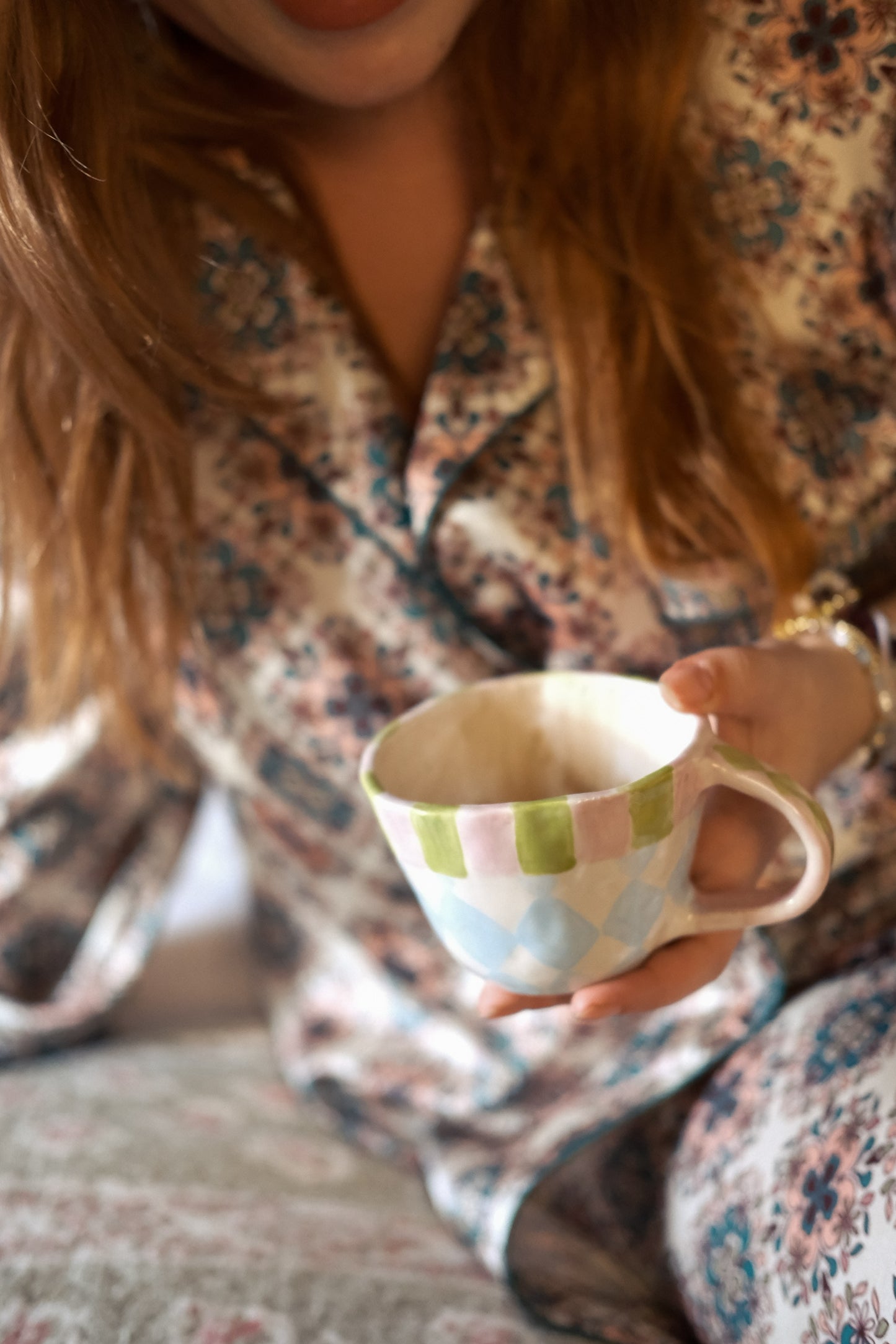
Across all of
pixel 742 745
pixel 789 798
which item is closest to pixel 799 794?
pixel 789 798

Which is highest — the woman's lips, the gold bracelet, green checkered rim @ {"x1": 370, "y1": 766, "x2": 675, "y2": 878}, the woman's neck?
the woman's lips

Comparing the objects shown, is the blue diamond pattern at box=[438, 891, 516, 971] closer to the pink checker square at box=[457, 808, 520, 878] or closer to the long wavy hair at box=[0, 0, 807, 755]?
the pink checker square at box=[457, 808, 520, 878]

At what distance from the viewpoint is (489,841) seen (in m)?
0.40

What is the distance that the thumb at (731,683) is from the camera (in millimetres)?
444

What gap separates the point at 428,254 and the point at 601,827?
39cm

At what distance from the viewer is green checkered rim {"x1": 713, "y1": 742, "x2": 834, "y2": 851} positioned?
1.38 feet

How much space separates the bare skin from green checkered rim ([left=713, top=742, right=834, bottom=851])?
0.09 feet

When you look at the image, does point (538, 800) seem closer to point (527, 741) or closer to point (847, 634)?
point (527, 741)

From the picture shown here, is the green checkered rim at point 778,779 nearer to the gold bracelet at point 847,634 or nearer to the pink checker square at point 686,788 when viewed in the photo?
the pink checker square at point 686,788

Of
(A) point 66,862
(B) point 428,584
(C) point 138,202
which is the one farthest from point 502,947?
(A) point 66,862

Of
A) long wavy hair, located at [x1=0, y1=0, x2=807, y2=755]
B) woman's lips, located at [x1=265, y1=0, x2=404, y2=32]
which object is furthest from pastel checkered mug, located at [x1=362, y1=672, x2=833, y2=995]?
woman's lips, located at [x1=265, y1=0, x2=404, y2=32]

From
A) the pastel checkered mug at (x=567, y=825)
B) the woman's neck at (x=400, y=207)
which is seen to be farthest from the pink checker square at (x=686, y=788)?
the woman's neck at (x=400, y=207)

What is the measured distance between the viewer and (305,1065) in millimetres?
813

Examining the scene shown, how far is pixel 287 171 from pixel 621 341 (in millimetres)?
216
